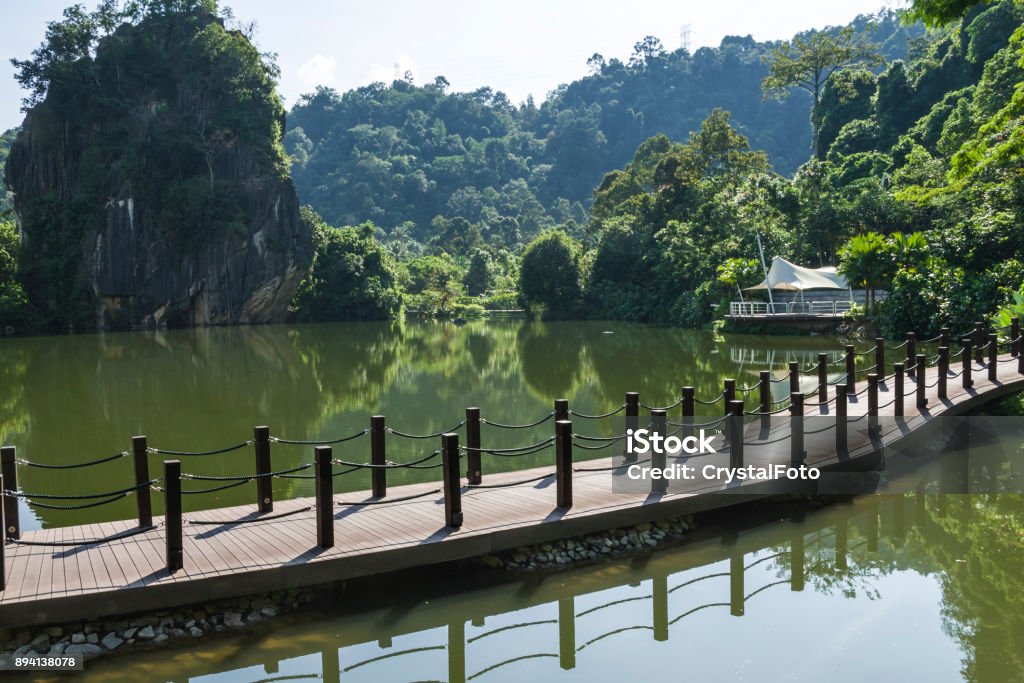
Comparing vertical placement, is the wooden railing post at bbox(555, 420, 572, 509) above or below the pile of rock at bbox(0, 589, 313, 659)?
above

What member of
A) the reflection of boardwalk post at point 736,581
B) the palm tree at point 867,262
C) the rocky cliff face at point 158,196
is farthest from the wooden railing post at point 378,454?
the rocky cliff face at point 158,196

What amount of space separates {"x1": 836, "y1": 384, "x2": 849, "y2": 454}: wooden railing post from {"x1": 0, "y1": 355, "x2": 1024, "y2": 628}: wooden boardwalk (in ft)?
3.74

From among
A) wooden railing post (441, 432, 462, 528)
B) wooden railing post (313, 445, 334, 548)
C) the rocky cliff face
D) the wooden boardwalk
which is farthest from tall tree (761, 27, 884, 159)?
wooden railing post (313, 445, 334, 548)

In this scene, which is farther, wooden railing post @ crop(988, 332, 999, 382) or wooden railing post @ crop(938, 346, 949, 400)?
wooden railing post @ crop(988, 332, 999, 382)

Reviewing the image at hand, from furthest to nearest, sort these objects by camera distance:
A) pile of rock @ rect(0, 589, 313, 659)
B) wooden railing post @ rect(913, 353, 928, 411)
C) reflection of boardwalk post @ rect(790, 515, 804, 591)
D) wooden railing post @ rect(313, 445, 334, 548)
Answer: wooden railing post @ rect(913, 353, 928, 411) < reflection of boardwalk post @ rect(790, 515, 804, 591) < wooden railing post @ rect(313, 445, 334, 548) < pile of rock @ rect(0, 589, 313, 659)

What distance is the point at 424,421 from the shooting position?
16.4m

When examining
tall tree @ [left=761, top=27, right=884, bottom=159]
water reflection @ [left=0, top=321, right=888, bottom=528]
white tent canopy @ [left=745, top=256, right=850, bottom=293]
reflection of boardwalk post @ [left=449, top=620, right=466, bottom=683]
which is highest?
tall tree @ [left=761, top=27, right=884, bottom=159]

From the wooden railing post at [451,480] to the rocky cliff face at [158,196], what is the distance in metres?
49.8

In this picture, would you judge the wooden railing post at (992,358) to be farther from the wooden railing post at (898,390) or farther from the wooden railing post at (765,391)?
the wooden railing post at (765,391)

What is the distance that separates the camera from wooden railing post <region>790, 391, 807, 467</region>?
9680mm

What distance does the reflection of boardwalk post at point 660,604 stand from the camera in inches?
260

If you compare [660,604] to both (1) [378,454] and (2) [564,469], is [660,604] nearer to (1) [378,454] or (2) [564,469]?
(2) [564,469]

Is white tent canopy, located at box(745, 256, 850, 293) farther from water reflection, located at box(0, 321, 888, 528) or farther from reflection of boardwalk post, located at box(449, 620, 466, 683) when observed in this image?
reflection of boardwalk post, located at box(449, 620, 466, 683)

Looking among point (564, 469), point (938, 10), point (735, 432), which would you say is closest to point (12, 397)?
point (564, 469)
